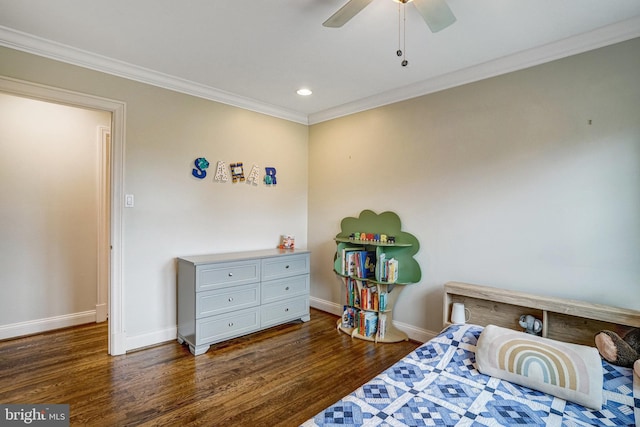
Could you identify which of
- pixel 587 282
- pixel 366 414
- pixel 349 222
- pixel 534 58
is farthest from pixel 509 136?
pixel 366 414

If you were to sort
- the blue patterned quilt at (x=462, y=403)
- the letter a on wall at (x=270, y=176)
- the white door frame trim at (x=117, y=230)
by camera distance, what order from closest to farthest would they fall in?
the blue patterned quilt at (x=462, y=403)
the white door frame trim at (x=117, y=230)
the letter a on wall at (x=270, y=176)

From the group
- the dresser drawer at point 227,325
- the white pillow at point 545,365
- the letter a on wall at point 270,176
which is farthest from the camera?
the letter a on wall at point 270,176

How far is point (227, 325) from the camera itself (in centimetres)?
301

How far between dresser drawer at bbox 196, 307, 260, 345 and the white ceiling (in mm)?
2200

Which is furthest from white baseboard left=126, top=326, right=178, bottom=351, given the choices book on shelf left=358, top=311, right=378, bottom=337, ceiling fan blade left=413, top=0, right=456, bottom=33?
ceiling fan blade left=413, top=0, right=456, bottom=33

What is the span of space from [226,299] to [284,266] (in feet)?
2.35

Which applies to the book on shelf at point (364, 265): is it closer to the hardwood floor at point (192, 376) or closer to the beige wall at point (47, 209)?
the hardwood floor at point (192, 376)

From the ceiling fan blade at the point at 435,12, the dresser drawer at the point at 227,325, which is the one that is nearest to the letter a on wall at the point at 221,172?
the dresser drawer at the point at 227,325

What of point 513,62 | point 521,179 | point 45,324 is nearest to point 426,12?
point 513,62

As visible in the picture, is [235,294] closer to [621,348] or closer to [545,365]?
[545,365]

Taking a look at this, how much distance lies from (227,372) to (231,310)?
62 cm

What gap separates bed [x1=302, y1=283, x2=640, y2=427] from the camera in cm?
138

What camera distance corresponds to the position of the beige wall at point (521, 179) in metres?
2.15

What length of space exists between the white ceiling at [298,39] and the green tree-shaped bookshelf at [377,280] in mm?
1449
